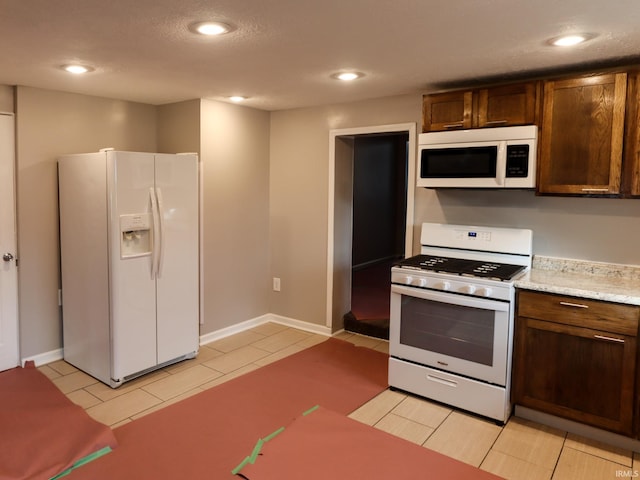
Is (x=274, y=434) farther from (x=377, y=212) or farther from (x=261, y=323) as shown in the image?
(x=377, y=212)

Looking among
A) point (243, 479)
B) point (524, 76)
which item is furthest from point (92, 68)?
point (524, 76)

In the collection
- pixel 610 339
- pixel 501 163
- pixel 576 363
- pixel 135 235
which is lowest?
pixel 576 363

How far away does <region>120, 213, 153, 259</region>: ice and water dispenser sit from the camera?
128 inches

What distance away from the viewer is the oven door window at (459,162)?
3.09m

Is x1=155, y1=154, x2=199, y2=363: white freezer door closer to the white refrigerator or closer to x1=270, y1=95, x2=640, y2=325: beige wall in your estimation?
the white refrigerator

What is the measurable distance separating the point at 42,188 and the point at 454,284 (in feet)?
10.5

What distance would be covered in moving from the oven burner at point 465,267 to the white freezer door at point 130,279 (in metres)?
1.85

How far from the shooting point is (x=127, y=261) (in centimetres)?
328

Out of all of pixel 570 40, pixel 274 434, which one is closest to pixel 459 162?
pixel 570 40

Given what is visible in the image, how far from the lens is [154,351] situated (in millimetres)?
3502

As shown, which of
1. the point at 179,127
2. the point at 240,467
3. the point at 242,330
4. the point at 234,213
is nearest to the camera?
the point at 240,467

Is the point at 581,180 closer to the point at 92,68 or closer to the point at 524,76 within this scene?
the point at 524,76

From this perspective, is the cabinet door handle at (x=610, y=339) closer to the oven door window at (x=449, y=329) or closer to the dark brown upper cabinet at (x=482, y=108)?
the oven door window at (x=449, y=329)

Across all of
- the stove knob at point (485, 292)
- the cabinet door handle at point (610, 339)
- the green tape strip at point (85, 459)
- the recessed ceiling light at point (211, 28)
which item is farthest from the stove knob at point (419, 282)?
the green tape strip at point (85, 459)
